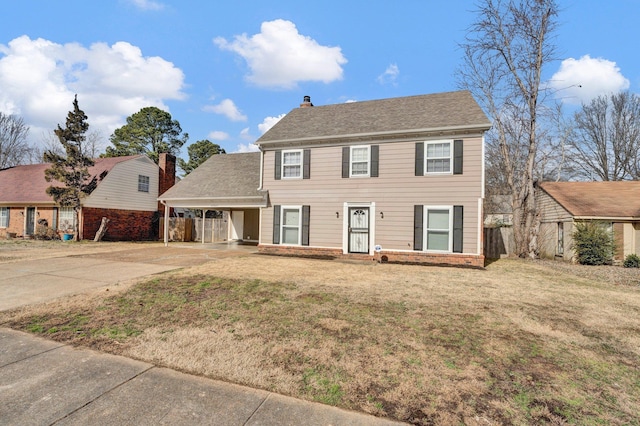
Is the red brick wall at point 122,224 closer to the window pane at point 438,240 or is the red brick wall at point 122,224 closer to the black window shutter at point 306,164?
the black window shutter at point 306,164

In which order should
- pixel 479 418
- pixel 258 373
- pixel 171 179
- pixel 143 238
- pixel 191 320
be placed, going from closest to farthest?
pixel 479 418
pixel 258 373
pixel 191 320
pixel 143 238
pixel 171 179

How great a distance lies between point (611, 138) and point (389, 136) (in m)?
28.4

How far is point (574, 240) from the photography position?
13367mm

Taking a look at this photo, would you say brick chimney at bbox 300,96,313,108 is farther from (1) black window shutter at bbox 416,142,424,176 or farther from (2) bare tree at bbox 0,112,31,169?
(2) bare tree at bbox 0,112,31,169

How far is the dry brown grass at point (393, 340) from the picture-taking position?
281 cm

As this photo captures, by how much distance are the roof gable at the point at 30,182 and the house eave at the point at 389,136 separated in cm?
1361

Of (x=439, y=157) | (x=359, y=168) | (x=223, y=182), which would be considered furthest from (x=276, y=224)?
(x=439, y=157)

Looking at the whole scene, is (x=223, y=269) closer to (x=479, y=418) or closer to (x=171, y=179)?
(x=479, y=418)

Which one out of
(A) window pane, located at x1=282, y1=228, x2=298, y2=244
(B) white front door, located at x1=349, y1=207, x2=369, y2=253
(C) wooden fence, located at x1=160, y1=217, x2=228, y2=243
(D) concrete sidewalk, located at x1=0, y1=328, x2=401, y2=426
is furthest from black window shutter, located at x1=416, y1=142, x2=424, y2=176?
(C) wooden fence, located at x1=160, y1=217, x2=228, y2=243

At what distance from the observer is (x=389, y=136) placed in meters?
12.0

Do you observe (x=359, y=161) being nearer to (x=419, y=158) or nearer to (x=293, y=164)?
(x=419, y=158)

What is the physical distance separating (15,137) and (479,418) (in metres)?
49.0

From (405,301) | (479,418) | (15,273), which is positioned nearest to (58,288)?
(15,273)

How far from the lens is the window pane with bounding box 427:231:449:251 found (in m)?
11.2
